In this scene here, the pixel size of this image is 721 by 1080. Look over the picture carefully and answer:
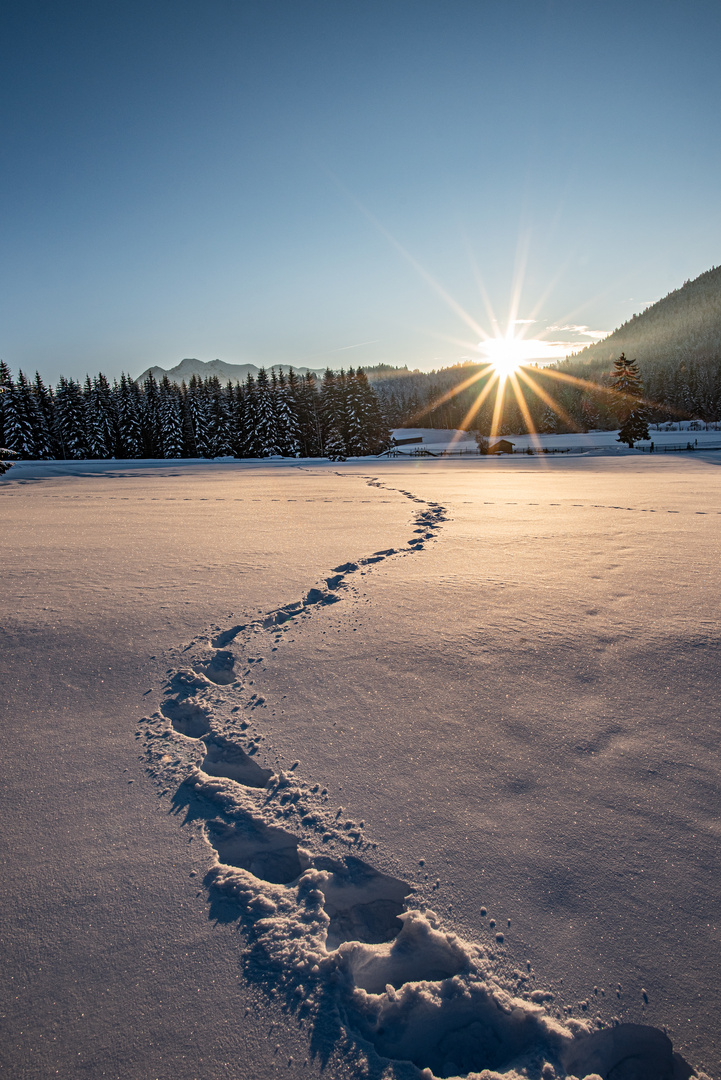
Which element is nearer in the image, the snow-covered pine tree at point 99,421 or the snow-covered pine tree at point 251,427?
the snow-covered pine tree at point 251,427

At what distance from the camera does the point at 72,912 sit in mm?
1648

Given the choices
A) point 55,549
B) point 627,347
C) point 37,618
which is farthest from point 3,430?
point 627,347

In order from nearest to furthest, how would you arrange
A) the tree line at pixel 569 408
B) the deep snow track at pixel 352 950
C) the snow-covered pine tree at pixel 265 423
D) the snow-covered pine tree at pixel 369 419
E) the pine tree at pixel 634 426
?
the deep snow track at pixel 352 950
the pine tree at pixel 634 426
the snow-covered pine tree at pixel 369 419
the snow-covered pine tree at pixel 265 423
the tree line at pixel 569 408

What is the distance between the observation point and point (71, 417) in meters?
48.5

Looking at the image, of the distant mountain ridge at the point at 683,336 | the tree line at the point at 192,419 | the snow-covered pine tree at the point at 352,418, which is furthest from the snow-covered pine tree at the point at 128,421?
the distant mountain ridge at the point at 683,336

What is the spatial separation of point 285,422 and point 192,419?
10908mm

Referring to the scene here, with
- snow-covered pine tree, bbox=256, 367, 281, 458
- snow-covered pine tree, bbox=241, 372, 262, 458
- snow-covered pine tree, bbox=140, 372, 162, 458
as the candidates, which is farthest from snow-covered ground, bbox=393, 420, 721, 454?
snow-covered pine tree, bbox=140, 372, 162, 458

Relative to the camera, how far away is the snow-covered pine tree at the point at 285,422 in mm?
46188

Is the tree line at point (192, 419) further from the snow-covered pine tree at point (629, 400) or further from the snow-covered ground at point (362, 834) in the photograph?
the snow-covered ground at point (362, 834)

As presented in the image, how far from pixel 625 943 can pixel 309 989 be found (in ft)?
3.26

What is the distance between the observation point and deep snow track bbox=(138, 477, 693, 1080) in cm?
131

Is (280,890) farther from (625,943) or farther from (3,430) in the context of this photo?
(3,430)

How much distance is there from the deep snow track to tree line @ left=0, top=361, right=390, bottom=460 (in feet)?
124

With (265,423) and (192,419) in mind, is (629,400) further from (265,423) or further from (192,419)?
(192,419)
